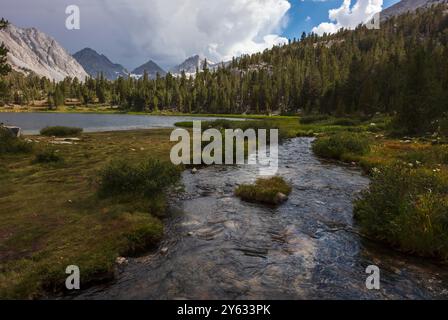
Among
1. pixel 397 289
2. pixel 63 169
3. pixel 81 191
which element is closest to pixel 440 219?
pixel 397 289

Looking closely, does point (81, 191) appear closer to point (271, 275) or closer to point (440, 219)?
point (271, 275)

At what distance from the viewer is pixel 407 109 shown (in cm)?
5175

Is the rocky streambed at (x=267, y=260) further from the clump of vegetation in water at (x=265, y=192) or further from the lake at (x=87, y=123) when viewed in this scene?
the lake at (x=87, y=123)

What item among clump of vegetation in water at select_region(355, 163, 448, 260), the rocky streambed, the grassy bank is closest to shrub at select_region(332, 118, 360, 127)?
the rocky streambed

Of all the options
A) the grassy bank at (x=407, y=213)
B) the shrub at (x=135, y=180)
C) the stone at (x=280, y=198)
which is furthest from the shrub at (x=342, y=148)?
the shrub at (x=135, y=180)

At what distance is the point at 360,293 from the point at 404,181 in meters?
7.21

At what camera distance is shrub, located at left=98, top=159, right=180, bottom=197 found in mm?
17938

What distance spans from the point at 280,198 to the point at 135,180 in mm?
9290

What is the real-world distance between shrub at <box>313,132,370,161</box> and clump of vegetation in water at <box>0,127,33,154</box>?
116 feet

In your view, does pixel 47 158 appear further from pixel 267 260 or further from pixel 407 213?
pixel 407 213

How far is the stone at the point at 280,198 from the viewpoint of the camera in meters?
19.1

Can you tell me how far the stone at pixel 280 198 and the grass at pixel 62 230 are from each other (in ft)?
23.6

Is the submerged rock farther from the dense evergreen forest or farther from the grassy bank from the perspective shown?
the dense evergreen forest
